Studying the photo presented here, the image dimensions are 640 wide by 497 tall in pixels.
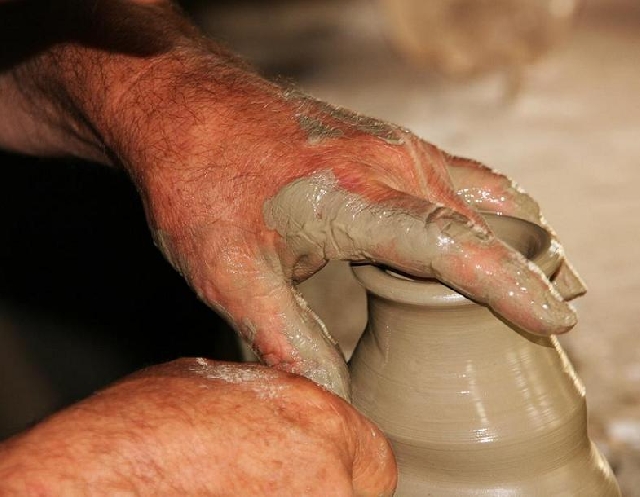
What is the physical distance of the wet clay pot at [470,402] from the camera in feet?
4.41

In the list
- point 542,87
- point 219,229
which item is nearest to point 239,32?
point 542,87

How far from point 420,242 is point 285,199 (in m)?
0.21

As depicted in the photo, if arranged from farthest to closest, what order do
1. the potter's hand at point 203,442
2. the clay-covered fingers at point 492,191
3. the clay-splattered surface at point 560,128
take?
the clay-splattered surface at point 560,128, the clay-covered fingers at point 492,191, the potter's hand at point 203,442

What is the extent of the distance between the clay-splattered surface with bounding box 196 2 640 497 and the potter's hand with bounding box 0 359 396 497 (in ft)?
3.11

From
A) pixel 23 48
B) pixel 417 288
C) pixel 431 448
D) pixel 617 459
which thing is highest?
pixel 23 48

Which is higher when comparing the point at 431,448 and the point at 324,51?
the point at 324,51

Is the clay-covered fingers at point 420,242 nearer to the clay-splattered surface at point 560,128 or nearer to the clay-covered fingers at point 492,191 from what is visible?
the clay-covered fingers at point 492,191

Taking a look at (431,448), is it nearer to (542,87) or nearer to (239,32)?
(542,87)

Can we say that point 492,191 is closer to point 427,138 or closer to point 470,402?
point 470,402

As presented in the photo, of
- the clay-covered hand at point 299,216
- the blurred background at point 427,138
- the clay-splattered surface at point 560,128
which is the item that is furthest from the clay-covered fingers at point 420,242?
the clay-splattered surface at point 560,128

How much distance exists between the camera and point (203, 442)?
3.86ft

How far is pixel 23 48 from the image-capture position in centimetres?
188

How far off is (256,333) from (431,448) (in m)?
0.28

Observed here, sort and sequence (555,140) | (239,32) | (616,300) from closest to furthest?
(616,300) → (555,140) → (239,32)
